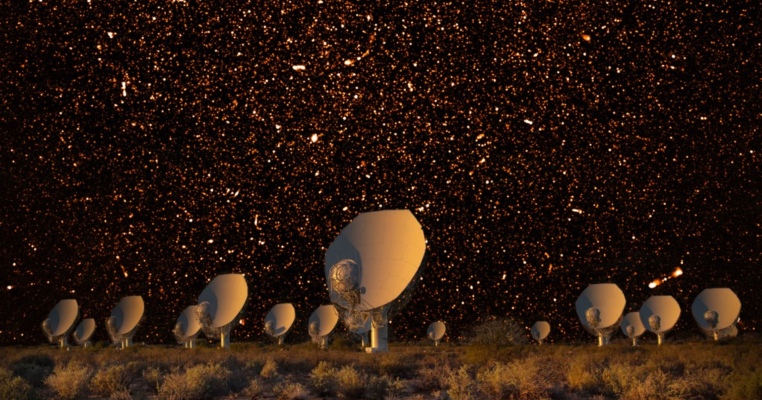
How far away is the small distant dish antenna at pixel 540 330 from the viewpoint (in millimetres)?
49344

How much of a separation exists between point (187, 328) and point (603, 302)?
2033cm

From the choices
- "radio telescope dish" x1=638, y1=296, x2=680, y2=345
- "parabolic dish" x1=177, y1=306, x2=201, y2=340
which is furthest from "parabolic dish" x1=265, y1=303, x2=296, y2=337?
"radio telescope dish" x1=638, y1=296, x2=680, y2=345

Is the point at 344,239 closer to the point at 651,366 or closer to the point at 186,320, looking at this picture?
the point at 651,366

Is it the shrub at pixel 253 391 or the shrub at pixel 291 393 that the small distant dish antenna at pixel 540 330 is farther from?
the shrub at pixel 291 393

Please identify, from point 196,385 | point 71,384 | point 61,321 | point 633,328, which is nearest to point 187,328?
point 61,321

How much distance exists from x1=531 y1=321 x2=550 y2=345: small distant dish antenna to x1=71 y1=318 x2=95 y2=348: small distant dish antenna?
27209 millimetres

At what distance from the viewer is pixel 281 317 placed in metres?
45.5

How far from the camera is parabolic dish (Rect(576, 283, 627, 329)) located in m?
38.4

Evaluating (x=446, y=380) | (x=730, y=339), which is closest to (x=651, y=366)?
(x=446, y=380)

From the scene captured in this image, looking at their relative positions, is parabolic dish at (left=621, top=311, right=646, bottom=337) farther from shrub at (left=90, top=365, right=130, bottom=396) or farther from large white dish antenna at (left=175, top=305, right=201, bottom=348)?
shrub at (left=90, top=365, right=130, bottom=396)

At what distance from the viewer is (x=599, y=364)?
22.4 metres

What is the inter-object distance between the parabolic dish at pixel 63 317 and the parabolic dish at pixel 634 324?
1249 inches

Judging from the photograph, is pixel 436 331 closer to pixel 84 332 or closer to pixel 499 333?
pixel 499 333

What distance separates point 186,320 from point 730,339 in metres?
29.5
